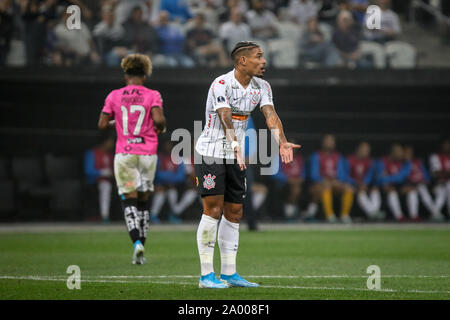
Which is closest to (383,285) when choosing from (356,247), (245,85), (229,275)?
(229,275)

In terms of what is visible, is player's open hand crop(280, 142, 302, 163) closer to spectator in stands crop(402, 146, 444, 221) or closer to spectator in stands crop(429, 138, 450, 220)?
spectator in stands crop(402, 146, 444, 221)

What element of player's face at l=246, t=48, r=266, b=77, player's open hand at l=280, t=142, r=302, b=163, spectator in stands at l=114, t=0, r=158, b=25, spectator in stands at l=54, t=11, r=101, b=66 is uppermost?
spectator in stands at l=114, t=0, r=158, b=25

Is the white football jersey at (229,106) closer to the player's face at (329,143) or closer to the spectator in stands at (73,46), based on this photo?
the spectator in stands at (73,46)

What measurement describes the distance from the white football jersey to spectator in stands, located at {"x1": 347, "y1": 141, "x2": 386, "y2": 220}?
13.5 meters

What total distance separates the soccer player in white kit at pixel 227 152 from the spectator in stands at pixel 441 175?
1423 centimetres

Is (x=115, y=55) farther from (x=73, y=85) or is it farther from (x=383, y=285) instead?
(x=383, y=285)

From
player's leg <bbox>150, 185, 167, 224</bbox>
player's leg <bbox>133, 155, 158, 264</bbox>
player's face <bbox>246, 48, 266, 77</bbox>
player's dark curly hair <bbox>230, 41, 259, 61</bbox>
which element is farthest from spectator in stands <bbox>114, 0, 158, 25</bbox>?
player's face <bbox>246, 48, 266, 77</bbox>

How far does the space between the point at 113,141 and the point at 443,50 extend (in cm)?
851

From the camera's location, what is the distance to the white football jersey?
7531 mm

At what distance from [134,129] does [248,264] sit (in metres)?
2.16

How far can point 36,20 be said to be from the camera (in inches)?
726

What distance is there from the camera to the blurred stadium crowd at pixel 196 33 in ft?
60.4

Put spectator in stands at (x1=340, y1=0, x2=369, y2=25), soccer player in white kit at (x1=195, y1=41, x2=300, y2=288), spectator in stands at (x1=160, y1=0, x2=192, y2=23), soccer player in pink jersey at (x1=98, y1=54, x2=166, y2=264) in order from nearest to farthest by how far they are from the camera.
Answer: soccer player in white kit at (x1=195, y1=41, x2=300, y2=288) → soccer player in pink jersey at (x1=98, y1=54, x2=166, y2=264) → spectator in stands at (x1=340, y1=0, x2=369, y2=25) → spectator in stands at (x1=160, y1=0, x2=192, y2=23)

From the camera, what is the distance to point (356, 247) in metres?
13.0
